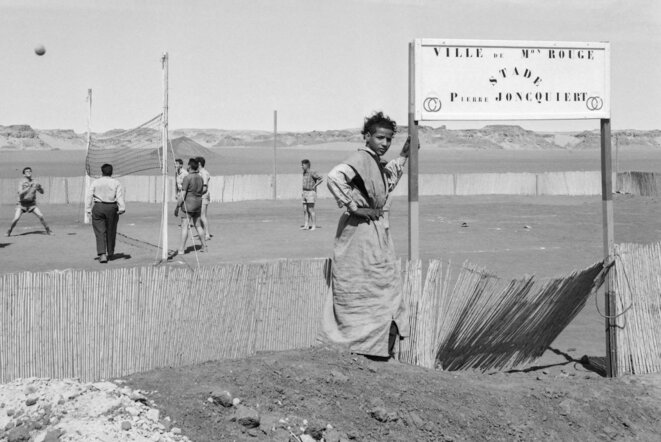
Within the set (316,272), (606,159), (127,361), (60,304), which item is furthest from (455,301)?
(60,304)

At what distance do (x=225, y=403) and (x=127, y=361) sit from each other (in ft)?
4.74

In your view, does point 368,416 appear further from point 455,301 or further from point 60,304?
point 60,304

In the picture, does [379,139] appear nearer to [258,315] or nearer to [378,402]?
[258,315]

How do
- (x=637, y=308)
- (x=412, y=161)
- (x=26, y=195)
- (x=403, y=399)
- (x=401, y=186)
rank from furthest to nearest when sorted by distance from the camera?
(x=401, y=186)
(x=26, y=195)
(x=637, y=308)
(x=412, y=161)
(x=403, y=399)

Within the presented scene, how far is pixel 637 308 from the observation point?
25.0 ft

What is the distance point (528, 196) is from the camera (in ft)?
112

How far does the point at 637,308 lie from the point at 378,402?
2897 millimetres

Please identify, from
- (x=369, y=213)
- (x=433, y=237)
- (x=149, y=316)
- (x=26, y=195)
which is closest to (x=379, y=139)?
(x=369, y=213)

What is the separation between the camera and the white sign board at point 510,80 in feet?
24.7

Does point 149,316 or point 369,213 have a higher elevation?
point 369,213

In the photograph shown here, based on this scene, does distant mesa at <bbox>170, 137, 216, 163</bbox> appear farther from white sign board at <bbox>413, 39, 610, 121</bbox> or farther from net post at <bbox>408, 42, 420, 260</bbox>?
net post at <bbox>408, 42, 420, 260</bbox>

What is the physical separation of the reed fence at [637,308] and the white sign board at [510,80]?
51.9 inches

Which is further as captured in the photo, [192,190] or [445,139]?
[445,139]

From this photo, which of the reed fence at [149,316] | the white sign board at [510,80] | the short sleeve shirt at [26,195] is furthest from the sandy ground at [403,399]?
the short sleeve shirt at [26,195]
